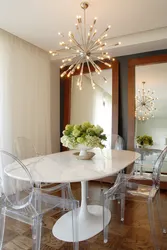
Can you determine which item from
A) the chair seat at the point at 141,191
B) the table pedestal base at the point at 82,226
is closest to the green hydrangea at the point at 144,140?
the chair seat at the point at 141,191

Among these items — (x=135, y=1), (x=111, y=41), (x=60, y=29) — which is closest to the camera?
(x=135, y=1)

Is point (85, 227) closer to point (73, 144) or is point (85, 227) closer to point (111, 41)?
point (73, 144)

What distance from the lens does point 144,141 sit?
350cm

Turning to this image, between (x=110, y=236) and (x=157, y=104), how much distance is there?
7.46ft

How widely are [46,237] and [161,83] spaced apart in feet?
9.29

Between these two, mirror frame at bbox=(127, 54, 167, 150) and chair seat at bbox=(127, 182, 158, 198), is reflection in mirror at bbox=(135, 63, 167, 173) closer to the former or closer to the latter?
mirror frame at bbox=(127, 54, 167, 150)

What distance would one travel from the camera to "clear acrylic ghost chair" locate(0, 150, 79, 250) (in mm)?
1526

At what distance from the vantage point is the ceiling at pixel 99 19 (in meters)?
2.26

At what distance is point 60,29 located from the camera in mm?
2867

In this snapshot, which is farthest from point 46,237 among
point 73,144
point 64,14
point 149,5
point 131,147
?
point 149,5

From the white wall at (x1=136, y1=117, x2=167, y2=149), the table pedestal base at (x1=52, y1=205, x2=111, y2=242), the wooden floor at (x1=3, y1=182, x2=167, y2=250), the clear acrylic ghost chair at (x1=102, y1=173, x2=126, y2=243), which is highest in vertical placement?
the white wall at (x1=136, y1=117, x2=167, y2=149)

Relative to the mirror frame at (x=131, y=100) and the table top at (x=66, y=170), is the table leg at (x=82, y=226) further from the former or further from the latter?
the mirror frame at (x=131, y=100)

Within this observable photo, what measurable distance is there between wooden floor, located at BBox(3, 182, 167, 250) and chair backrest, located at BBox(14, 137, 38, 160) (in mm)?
781

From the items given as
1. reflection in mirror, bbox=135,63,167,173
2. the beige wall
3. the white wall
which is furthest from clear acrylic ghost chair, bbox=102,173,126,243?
the beige wall
